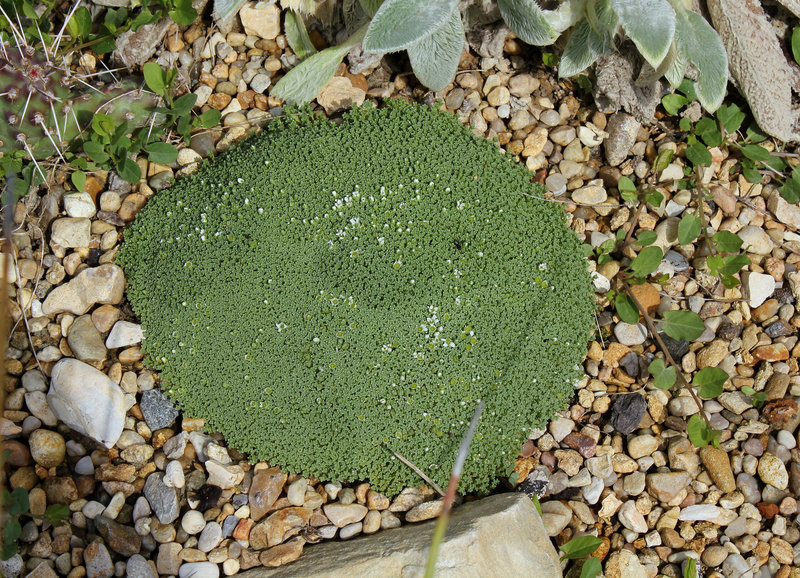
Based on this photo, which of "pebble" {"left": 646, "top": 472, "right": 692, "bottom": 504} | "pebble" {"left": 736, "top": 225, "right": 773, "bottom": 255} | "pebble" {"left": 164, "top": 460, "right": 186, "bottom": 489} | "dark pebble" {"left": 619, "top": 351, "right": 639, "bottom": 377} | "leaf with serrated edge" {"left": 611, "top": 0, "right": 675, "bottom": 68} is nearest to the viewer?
"leaf with serrated edge" {"left": 611, "top": 0, "right": 675, "bottom": 68}

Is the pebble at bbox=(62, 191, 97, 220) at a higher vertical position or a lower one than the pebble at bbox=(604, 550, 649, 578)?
higher

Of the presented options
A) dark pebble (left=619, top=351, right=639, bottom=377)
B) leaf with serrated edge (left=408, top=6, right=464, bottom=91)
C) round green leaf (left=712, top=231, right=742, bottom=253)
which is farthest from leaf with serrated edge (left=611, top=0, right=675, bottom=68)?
dark pebble (left=619, top=351, right=639, bottom=377)

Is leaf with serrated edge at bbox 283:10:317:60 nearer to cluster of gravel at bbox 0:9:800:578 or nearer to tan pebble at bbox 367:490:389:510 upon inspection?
cluster of gravel at bbox 0:9:800:578

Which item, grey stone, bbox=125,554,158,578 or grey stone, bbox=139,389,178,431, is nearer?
grey stone, bbox=125,554,158,578

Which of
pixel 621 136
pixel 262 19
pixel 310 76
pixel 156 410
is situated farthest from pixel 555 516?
pixel 262 19

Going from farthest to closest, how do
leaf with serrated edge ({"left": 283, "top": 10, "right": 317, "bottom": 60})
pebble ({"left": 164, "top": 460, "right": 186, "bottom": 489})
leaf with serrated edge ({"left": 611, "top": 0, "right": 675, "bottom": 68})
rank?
leaf with serrated edge ({"left": 283, "top": 10, "right": 317, "bottom": 60}) < pebble ({"left": 164, "top": 460, "right": 186, "bottom": 489}) < leaf with serrated edge ({"left": 611, "top": 0, "right": 675, "bottom": 68})

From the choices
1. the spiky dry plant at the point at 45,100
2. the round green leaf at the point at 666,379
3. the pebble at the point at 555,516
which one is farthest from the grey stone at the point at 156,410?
the round green leaf at the point at 666,379

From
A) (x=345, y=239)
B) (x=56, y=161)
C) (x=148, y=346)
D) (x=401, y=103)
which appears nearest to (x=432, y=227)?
(x=345, y=239)

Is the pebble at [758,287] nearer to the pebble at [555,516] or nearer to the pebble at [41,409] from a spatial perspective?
the pebble at [555,516]

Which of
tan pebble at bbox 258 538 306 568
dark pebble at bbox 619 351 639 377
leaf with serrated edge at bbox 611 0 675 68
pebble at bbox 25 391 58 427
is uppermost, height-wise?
leaf with serrated edge at bbox 611 0 675 68
